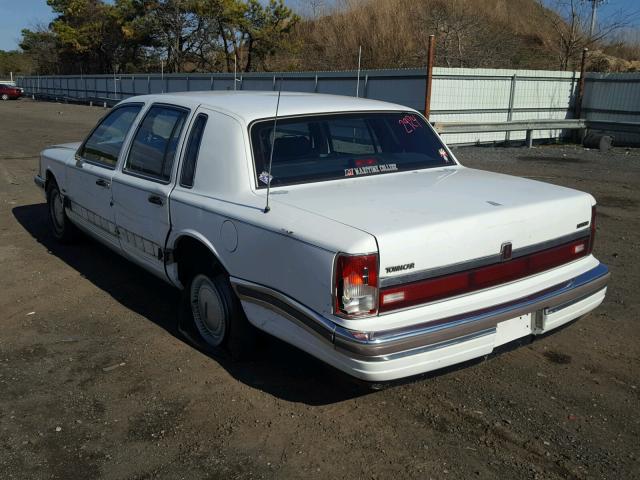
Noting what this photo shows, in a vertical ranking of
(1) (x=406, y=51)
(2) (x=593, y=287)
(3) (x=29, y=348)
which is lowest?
(3) (x=29, y=348)

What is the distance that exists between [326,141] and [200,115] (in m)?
0.86

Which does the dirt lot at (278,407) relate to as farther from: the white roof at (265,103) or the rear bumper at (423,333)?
the white roof at (265,103)

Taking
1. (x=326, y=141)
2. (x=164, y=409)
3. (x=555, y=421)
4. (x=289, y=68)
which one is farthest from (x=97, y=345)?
(x=289, y=68)

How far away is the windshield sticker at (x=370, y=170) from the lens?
4191 mm

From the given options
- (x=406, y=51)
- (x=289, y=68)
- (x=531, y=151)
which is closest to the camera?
(x=531, y=151)

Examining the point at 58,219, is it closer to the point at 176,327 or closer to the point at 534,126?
the point at 176,327

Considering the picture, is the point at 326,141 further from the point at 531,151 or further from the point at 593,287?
the point at 531,151

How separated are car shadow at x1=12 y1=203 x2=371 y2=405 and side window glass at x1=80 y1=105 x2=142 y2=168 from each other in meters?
1.08

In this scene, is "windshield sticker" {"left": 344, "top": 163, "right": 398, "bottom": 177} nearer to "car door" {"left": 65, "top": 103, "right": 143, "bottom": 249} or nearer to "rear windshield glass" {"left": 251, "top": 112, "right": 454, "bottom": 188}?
"rear windshield glass" {"left": 251, "top": 112, "right": 454, "bottom": 188}

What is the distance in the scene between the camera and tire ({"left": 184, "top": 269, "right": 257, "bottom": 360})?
3.89 metres

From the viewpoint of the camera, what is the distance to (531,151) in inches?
626

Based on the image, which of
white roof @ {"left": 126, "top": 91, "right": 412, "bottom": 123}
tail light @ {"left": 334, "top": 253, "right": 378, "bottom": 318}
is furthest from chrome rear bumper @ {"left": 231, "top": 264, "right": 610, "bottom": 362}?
white roof @ {"left": 126, "top": 91, "right": 412, "bottom": 123}

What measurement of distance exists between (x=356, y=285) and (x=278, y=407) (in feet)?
3.33

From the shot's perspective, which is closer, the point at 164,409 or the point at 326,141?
the point at 164,409
